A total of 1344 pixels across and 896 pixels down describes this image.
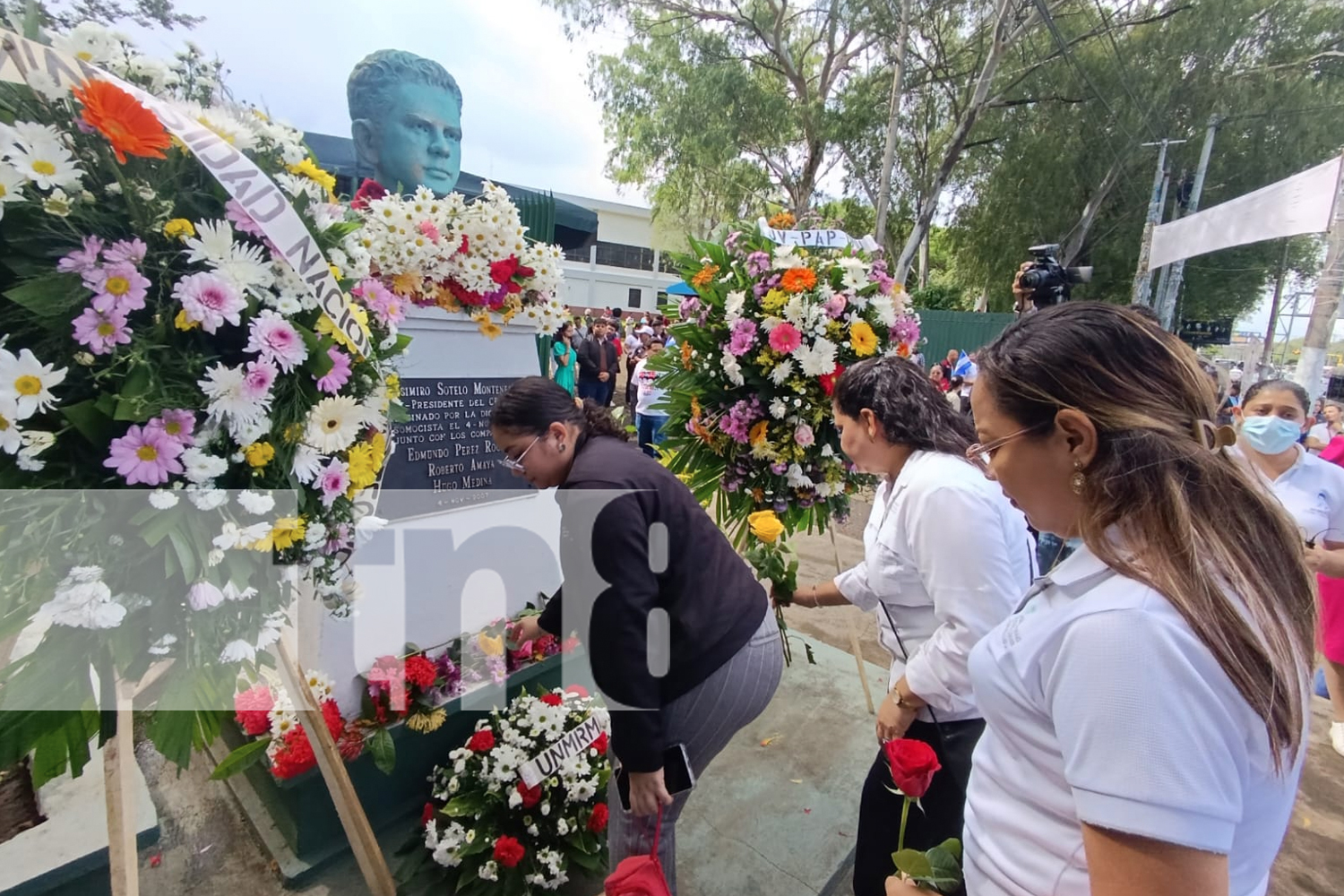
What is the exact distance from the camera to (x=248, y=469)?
134 centimetres

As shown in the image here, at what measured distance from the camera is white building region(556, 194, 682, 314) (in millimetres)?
28188

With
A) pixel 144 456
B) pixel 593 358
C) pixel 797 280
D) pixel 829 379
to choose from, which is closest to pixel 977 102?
pixel 593 358

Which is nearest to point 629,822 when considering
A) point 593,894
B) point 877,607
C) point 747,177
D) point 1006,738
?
point 593,894

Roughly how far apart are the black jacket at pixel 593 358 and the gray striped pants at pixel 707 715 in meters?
8.10

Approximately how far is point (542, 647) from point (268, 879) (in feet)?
4.07

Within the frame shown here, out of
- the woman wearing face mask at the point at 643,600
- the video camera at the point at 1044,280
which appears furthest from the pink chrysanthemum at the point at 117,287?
the video camera at the point at 1044,280

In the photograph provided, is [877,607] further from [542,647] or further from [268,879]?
[268,879]

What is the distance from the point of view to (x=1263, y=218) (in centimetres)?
493

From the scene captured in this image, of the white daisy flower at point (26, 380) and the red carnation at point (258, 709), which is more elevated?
the white daisy flower at point (26, 380)

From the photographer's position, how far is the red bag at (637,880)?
4.76 ft

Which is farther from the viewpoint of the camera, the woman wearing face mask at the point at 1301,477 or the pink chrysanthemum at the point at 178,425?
the woman wearing face mask at the point at 1301,477

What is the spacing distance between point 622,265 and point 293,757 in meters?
28.9

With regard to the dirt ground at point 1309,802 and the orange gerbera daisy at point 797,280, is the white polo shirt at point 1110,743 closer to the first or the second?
the orange gerbera daisy at point 797,280

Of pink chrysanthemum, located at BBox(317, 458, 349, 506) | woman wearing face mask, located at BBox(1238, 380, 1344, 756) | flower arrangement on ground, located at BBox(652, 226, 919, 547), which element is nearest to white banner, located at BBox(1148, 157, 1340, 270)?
woman wearing face mask, located at BBox(1238, 380, 1344, 756)
